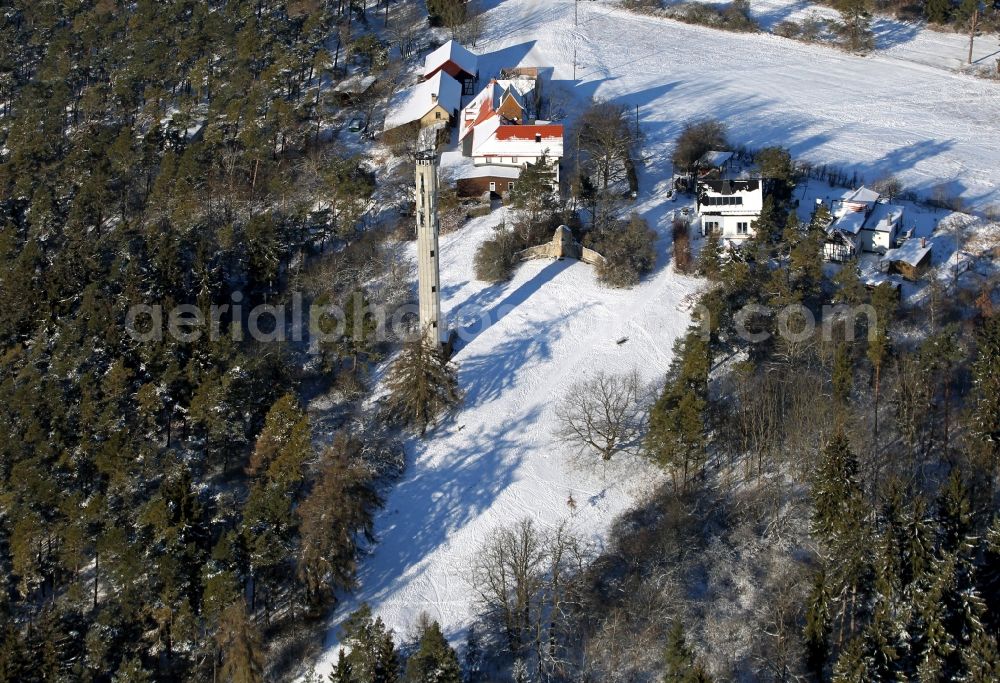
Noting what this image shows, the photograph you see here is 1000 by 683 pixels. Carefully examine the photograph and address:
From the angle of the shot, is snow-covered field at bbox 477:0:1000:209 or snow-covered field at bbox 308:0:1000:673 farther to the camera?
snow-covered field at bbox 477:0:1000:209

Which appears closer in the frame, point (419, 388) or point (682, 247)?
point (419, 388)

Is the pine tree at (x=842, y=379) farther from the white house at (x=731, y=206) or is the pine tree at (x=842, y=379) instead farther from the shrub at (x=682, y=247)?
the white house at (x=731, y=206)

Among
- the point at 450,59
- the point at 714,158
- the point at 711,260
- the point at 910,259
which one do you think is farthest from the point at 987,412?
the point at 450,59

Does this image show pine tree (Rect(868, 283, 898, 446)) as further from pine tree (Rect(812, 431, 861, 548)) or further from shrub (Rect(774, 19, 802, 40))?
shrub (Rect(774, 19, 802, 40))

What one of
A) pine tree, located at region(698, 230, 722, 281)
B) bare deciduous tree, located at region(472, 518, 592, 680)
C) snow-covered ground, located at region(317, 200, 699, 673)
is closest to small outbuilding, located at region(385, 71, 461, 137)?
snow-covered ground, located at region(317, 200, 699, 673)

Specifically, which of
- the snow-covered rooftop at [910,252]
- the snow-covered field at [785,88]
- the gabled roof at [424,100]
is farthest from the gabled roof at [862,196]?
the gabled roof at [424,100]

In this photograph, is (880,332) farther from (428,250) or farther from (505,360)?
(428,250)
